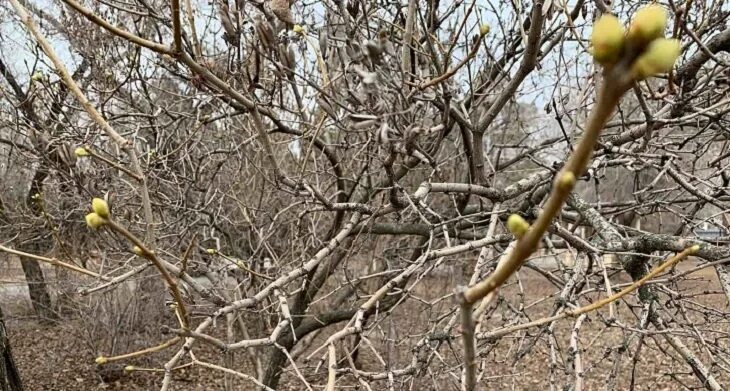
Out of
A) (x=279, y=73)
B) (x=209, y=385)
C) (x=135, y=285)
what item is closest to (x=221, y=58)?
(x=279, y=73)

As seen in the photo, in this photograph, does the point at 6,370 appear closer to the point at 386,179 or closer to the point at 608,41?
the point at 386,179

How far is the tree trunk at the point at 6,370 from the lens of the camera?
3.56m

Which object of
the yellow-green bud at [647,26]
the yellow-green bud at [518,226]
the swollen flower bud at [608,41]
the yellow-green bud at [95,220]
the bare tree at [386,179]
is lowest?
the yellow-green bud at [95,220]

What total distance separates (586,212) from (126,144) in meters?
1.66

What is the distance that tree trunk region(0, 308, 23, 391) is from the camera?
3.56 metres

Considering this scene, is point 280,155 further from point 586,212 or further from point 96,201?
point 96,201

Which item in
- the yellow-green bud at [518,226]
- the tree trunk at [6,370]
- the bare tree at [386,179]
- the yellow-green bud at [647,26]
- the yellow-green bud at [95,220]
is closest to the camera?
the yellow-green bud at [647,26]

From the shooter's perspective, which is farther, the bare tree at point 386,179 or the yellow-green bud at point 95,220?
the bare tree at point 386,179

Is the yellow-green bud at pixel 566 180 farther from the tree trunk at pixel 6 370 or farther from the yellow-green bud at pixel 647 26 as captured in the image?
the tree trunk at pixel 6 370

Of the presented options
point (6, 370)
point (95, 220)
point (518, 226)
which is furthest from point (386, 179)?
point (518, 226)

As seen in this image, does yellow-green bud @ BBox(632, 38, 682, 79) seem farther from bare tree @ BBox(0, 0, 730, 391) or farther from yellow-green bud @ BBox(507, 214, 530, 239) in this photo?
yellow-green bud @ BBox(507, 214, 530, 239)

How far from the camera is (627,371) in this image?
843cm

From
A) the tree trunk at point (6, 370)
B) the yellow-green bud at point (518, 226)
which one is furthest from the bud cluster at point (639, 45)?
the tree trunk at point (6, 370)

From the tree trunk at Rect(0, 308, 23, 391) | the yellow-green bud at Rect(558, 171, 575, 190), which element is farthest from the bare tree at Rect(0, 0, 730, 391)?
the tree trunk at Rect(0, 308, 23, 391)
